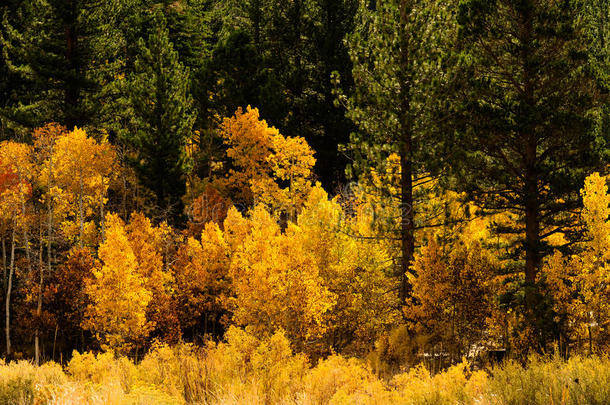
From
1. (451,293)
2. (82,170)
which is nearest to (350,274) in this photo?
(451,293)

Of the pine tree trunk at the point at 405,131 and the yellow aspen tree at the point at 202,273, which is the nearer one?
the pine tree trunk at the point at 405,131

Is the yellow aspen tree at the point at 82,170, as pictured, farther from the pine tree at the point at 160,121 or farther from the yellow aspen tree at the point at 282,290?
the yellow aspen tree at the point at 282,290

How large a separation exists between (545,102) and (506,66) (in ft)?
5.47

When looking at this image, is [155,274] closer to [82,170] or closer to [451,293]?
[82,170]

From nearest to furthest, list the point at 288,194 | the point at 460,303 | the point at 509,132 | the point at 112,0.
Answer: the point at 509,132 < the point at 460,303 < the point at 288,194 < the point at 112,0

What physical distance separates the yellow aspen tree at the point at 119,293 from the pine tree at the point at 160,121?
4.13 meters

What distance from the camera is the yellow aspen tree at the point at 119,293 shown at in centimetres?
3316

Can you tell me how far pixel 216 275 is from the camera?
3869 cm

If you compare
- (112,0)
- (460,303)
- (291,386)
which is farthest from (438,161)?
(112,0)

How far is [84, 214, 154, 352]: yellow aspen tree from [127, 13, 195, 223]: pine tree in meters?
4.13

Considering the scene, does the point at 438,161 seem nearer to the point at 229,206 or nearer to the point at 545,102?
the point at 545,102

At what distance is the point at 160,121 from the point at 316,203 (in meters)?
15.2

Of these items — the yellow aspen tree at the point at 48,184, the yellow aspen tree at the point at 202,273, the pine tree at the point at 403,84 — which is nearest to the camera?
the pine tree at the point at 403,84

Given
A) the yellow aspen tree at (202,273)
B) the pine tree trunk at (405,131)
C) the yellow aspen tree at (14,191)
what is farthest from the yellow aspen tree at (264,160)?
the pine tree trunk at (405,131)
